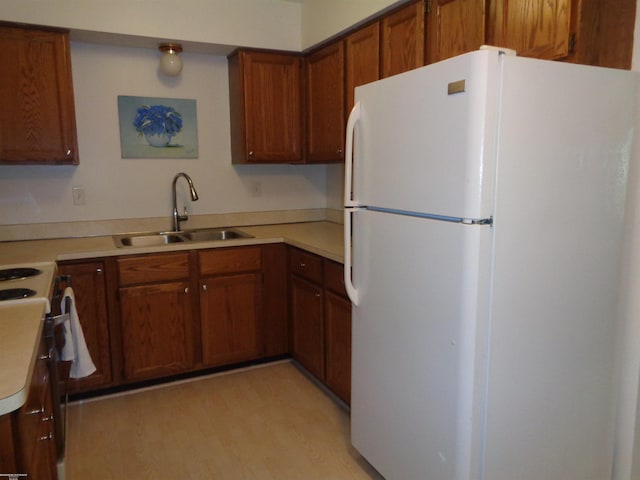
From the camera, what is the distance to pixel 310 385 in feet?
9.42

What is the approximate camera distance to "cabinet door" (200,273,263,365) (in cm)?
290

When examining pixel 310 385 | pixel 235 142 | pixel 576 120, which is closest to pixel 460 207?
pixel 576 120

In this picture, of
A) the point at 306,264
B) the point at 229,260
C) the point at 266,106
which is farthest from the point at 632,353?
the point at 266,106

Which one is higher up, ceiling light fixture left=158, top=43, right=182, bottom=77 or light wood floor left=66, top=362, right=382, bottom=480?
ceiling light fixture left=158, top=43, right=182, bottom=77

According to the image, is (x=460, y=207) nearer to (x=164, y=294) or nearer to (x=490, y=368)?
(x=490, y=368)

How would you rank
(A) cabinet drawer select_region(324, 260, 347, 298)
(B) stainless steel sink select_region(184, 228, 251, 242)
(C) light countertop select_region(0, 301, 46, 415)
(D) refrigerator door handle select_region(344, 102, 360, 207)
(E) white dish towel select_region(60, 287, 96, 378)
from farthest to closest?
(B) stainless steel sink select_region(184, 228, 251, 242) < (A) cabinet drawer select_region(324, 260, 347, 298) < (E) white dish towel select_region(60, 287, 96, 378) < (D) refrigerator door handle select_region(344, 102, 360, 207) < (C) light countertop select_region(0, 301, 46, 415)

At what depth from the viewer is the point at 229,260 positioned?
2912mm

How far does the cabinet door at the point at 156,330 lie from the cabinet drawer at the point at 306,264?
649mm

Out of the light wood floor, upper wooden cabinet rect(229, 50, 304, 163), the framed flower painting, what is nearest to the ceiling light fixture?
the framed flower painting

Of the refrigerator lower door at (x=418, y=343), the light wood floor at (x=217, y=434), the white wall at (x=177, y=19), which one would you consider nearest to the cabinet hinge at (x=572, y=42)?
the refrigerator lower door at (x=418, y=343)

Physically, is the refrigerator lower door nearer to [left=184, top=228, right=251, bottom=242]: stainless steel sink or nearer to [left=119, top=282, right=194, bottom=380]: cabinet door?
[left=119, top=282, right=194, bottom=380]: cabinet door

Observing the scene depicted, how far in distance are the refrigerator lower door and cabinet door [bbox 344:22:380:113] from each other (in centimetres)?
107

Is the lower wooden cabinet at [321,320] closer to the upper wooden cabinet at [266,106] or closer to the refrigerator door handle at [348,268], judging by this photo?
the refrigerator door handle at [348,268]

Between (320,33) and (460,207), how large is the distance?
2016 millimetres
